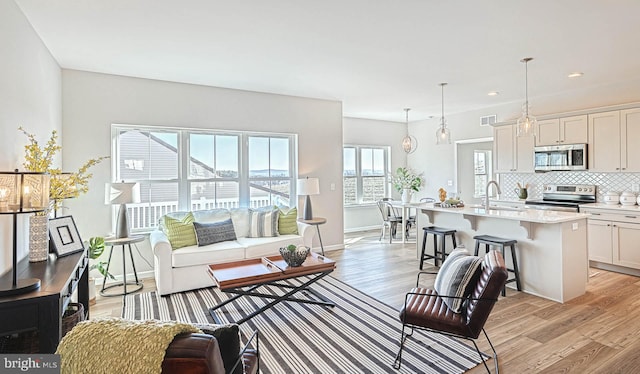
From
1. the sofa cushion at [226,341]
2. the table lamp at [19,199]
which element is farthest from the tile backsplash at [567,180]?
the table lamp at [19,199]

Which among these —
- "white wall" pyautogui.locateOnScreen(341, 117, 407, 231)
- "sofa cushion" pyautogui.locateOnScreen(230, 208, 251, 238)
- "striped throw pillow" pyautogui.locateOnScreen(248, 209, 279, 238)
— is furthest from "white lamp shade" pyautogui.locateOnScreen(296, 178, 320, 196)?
"white wall" pyautogui.locateOnScreen(341, 117, 407, 231)

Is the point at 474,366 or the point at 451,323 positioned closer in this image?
the point at 451,323

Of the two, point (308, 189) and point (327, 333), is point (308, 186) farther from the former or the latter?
point (327, 333)

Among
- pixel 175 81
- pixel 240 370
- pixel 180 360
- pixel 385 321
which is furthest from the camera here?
pixel 175 81

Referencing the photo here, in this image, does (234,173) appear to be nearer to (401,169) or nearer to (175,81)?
(175,81)

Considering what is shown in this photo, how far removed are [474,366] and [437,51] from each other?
3104 mm

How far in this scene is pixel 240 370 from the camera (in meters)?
1.58

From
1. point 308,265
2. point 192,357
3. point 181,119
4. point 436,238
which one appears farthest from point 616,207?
point 181,119

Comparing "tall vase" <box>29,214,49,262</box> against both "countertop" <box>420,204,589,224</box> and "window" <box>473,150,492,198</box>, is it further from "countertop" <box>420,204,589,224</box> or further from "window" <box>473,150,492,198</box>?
"window" <box>473,150,492,198</box>

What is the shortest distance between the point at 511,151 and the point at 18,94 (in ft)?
22.9

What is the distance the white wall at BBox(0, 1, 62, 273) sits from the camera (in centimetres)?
237

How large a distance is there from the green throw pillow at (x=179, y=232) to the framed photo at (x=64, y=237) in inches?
52.8

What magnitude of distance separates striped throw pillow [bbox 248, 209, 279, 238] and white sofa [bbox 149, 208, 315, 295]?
76mm

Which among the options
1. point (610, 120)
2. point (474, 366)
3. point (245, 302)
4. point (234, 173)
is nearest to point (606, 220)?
point (610, 120)
